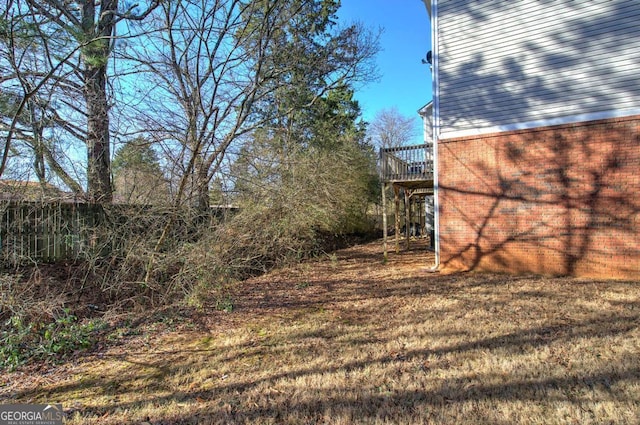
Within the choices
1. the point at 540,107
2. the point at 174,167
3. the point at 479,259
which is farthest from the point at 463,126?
the point at 174,167

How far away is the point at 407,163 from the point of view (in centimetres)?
1054

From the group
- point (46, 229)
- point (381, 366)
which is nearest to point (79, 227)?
point (46, 229)

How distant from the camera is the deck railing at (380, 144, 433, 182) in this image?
10.2m

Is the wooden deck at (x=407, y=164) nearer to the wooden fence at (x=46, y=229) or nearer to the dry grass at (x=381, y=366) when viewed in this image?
the dry grass at (x=381, y=366)

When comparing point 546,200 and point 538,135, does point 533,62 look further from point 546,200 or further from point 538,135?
point 546,200

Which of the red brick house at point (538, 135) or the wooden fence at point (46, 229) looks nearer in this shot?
the wooden fence at point (46, 229)

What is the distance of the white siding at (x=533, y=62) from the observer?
677 centimetres

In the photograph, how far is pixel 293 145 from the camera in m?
12.1

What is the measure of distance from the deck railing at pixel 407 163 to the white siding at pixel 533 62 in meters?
1.59

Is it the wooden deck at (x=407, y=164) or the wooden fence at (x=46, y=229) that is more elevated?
the wooden deck at (x=407, y=164)

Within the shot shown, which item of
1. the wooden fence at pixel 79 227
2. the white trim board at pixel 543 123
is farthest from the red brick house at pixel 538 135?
the wooden fence at pixel 79 227

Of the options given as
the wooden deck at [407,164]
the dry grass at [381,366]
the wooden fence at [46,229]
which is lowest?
the dry grass at [381,366]

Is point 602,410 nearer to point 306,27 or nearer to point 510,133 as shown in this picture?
point 510,133

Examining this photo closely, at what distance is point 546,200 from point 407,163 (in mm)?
3883
